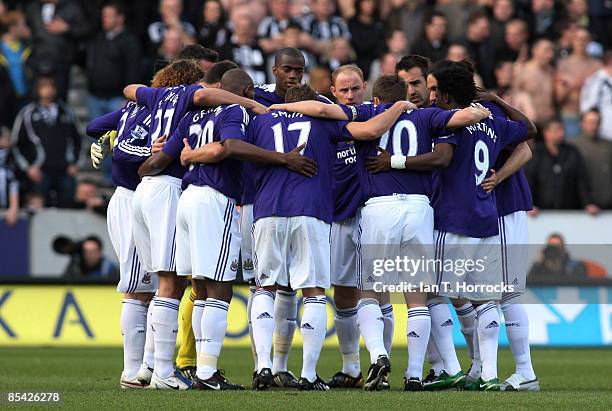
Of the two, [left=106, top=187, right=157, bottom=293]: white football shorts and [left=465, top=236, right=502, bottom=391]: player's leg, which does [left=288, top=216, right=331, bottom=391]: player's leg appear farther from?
[left=106, top=187, right=157, bottom=293]: white football shorts

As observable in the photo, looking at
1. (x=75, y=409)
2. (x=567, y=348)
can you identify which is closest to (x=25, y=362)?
(x=75, y=409)

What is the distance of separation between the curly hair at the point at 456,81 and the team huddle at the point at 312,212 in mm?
19

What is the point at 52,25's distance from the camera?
2091cm

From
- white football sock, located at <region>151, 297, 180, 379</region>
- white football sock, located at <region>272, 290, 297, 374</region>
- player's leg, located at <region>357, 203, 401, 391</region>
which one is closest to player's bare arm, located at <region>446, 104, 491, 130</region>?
player's leg, located at <region>357, 203, 401, 391</region>

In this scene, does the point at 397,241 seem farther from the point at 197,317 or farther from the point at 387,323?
the point at 197,317

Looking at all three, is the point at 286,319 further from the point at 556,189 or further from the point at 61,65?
the point at 61,65

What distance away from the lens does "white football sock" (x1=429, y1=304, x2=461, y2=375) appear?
1173cm

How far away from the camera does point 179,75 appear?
12070 millimetres

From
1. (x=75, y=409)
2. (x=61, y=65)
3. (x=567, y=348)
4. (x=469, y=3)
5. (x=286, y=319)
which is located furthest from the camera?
(x=469, y=3)

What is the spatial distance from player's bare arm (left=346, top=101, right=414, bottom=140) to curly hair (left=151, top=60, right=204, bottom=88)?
1590 mm

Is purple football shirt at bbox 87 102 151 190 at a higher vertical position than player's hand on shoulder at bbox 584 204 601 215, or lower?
higher

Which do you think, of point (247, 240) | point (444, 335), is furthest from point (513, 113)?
point (247, 240)

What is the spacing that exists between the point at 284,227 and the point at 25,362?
5406 millimetres

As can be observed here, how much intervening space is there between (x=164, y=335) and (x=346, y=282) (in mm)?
1908
